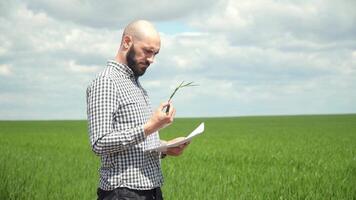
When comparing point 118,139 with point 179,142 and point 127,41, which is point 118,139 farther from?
point 127,41

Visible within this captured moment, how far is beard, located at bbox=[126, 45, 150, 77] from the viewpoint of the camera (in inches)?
129

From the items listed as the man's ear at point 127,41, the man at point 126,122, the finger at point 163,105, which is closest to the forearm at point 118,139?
the man at point 126,122

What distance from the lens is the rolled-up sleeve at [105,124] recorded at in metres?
3.10

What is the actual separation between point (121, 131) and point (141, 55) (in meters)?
0.46

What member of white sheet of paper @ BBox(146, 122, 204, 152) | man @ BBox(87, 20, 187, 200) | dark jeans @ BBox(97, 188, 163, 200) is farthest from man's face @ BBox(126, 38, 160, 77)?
dark jeans @ BBox(97, 188, 163, 200)

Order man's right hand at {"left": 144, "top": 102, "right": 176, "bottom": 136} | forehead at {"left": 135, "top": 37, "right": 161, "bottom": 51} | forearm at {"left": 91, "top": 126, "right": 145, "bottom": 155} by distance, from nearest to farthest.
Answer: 1. man's right hand at {"left": 144, "top": 102, "right": 176, "bottom": 136}
2. forearm at {"left": 91, "top": 126, "right": 145, "bottom": 155}
3. forehead at {"left": 135, "top": 37, "right": 161, "bottom": 51}

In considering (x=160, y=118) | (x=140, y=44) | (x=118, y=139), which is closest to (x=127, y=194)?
(x=118, y=139)

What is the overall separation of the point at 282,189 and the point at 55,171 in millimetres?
5283

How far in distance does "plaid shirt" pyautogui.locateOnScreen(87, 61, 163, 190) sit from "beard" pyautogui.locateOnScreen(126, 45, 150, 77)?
0.12 ft

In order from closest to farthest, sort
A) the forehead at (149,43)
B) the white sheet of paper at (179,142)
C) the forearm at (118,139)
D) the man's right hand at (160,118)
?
the man's right hand at (160,118)
the forearm at (118,139)
the forehead at (149,43)
the white sheet of paper at (179,142)

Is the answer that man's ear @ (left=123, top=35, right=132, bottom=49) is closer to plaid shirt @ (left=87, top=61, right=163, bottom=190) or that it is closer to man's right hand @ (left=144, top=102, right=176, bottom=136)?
plaid shirt @ (left=87, top=61, right=163, bottom=190)

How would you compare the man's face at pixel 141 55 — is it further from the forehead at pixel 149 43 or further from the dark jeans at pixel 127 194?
the dark jeans at pixel 127 194

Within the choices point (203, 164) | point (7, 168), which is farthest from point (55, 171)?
point (203, 164)

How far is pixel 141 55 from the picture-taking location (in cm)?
324
